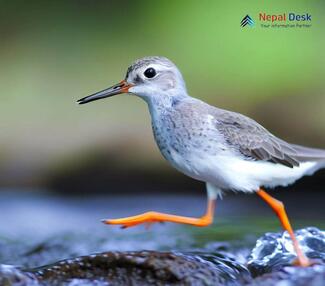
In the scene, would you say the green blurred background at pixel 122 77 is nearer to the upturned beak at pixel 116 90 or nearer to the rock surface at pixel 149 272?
the upturned beak at pixel 116 90

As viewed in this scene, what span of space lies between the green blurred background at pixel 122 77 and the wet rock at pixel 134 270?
435 centimetres

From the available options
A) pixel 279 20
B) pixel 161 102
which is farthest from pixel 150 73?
pixel 279 20

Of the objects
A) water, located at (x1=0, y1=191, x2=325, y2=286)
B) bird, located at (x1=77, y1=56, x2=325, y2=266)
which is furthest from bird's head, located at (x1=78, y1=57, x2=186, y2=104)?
water, located at (x1=0, y1=191, x2=325, y2=286)

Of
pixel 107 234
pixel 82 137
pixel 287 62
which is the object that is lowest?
pixel 107 234

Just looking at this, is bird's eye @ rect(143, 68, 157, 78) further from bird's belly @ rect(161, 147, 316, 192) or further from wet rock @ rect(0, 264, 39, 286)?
wet rock @ rect(0, 264, 39, 286)

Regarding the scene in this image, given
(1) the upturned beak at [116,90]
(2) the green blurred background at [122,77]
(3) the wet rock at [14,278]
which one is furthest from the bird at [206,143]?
(2) the green blurred background at [122,77]

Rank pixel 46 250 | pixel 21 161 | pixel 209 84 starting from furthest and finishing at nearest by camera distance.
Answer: pixel 209 84 < pixel 21 161 < pixel 46 250

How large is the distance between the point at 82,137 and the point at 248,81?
7.32 ft

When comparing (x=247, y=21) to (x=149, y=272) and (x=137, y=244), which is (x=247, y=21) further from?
(x=149, y=272)

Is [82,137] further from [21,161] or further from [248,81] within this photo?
[248,81]

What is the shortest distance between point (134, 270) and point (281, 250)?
1.26 m

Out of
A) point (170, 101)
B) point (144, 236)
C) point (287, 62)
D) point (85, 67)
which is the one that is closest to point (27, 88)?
point (85, 67)

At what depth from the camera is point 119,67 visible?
10.4 m

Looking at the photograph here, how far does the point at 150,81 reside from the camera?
497 cm
